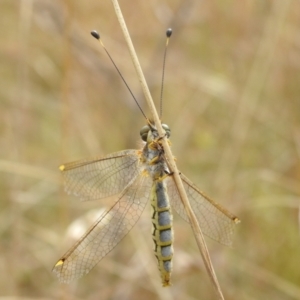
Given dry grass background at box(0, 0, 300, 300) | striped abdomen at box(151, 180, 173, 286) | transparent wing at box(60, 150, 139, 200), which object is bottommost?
striped abdomen at box(151, 180, 173, 286)

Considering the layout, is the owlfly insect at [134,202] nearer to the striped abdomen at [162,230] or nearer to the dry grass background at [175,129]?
the striped abdomen at [162,230]

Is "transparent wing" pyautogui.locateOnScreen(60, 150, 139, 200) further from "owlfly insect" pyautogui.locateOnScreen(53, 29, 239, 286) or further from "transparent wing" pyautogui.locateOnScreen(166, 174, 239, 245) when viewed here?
"transparent wing" pyautogui.locateOnScreen(166, 174, 239, 245)

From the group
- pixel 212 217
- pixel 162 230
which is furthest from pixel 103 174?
pixel 212 217

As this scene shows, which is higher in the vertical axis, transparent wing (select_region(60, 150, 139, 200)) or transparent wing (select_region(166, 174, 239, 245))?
transparent wing (select_region(60, 150, 139, 200))

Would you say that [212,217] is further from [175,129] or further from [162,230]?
[175,129]

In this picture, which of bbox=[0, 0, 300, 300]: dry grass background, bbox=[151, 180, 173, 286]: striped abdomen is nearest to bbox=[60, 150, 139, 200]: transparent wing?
bbox=[151, 180, 173, 286]: striped abdomen

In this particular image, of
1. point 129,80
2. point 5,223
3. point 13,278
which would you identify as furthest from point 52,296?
point 129,80

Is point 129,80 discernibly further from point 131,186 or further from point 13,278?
point 131,186
